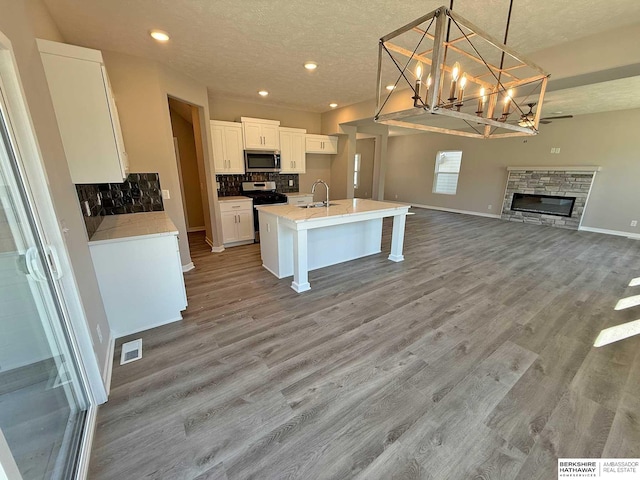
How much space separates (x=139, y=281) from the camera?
2.30 m

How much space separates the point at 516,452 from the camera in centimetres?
137

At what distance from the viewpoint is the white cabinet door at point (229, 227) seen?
4.64 m

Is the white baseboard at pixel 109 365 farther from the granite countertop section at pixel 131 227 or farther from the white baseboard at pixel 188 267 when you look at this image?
the white baseboard at pixel 188 267

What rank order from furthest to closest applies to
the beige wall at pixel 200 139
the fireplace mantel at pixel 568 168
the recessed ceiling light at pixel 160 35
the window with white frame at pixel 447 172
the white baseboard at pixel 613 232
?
the window with white frame at pixel 447 172 → the fireplace mantel at pixel 568 168 → the white baseboard at pixel 613 232 → the beige wall at pixel 200 139 → the recessed ceiling light at pixel 160 35

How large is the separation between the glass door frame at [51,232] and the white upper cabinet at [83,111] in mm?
790

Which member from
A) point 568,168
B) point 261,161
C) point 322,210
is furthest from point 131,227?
point 568,168

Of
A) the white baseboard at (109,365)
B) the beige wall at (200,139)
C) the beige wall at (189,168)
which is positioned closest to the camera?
the white baseboard at (109,365)

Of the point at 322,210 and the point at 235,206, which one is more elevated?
the point at 322,210

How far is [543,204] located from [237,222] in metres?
7.82

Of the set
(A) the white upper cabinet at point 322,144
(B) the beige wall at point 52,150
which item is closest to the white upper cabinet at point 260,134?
(A) the white upper cabinet at point 322,144

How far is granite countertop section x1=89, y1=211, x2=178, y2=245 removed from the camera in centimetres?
217

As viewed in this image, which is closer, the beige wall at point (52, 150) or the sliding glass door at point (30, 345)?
the sliding glass door at point (30, 345)

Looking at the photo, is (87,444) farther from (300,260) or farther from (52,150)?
(300,260)

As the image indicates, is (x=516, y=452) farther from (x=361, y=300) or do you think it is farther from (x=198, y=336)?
(x=198, y=336)
